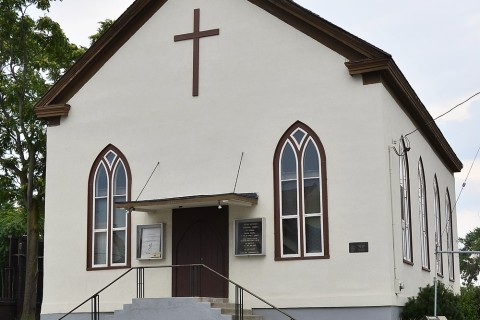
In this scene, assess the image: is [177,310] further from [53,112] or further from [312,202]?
[53,112]

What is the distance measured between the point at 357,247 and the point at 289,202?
6.67 feet

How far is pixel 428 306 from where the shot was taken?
20.6 metres

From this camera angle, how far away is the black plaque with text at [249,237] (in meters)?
20.7

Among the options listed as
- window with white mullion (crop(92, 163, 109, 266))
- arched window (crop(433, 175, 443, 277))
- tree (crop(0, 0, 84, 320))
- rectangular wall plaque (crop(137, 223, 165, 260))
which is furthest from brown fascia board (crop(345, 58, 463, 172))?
tree (crop(0, 0, 84, 320))

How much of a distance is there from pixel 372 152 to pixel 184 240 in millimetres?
5315

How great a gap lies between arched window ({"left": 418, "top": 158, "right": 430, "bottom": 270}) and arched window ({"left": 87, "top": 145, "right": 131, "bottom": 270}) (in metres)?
8.34

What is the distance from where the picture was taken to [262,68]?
70.8 feet

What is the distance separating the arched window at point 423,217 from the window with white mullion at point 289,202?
545 centimetres

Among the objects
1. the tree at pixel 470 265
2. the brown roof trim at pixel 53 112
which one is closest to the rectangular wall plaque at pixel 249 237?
the brown roof trim at pixel 53 112

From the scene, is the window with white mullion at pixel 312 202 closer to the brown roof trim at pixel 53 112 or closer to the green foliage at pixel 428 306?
the green foliage at pixel 428 306

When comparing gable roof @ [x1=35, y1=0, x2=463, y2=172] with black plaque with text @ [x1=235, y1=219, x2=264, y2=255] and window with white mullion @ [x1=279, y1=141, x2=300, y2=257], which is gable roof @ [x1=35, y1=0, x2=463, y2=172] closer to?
window with white mullion @ [x1=279, y1=141, x2=300, y2=257]

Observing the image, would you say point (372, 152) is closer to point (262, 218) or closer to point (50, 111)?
point (262, 218)

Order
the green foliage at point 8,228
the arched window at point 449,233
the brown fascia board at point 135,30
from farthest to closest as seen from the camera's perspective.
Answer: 1. the green foliage at point 8,228
2. the arched window at point 449,233
3. the brown fascia board at point 135,30

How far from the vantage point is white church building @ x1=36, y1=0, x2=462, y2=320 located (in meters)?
20.0
